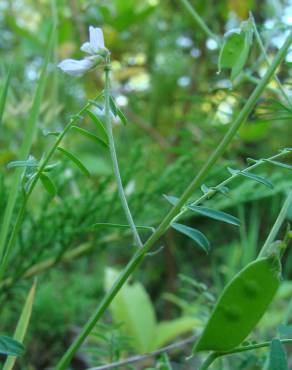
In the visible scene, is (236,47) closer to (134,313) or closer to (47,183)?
(47,183)

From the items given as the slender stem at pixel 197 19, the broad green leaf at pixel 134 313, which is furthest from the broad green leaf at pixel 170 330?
the slender stem at pixel 197 19

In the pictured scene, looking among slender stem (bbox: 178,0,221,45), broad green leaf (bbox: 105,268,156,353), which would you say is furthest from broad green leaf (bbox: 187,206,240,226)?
broad green leaf (bbox: 105,268,156,353)

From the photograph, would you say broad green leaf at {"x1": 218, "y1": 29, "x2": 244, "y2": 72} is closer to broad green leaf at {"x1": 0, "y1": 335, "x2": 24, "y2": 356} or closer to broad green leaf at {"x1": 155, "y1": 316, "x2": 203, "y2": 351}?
broad green leaf at {"x1": 0, "y1": 335, "x2": 24, "y2": 356}

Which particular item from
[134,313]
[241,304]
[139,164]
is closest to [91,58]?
[241,304]

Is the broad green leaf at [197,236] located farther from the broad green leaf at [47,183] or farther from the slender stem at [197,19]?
the slender stem at [197,19]

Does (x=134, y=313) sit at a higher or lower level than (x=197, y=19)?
lower

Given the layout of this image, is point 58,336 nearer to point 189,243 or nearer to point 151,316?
point 151,316
